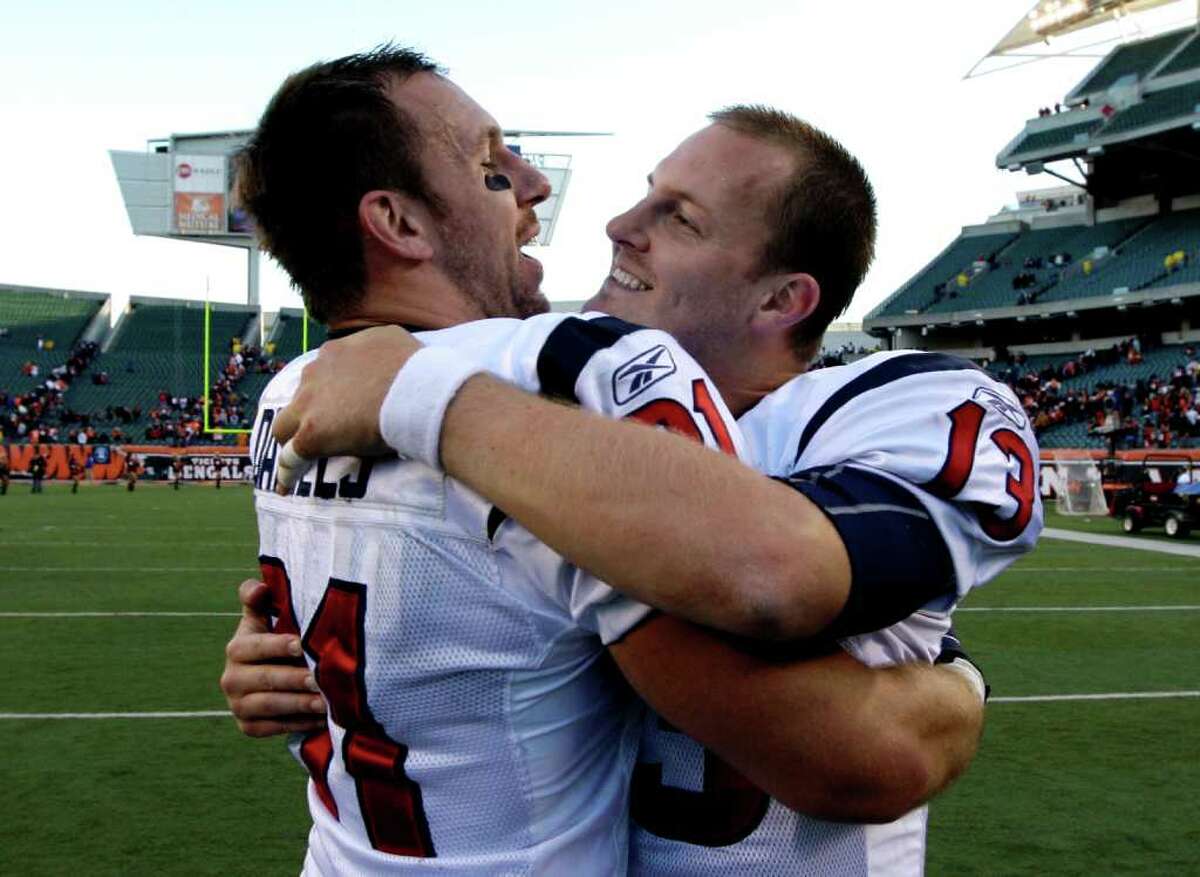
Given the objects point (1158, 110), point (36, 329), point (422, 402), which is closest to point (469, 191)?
point (422, 402)

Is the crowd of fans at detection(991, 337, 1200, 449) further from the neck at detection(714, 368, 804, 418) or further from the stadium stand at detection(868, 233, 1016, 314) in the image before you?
the neck at detection(714, 368, 804, 418)

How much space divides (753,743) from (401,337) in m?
0.66

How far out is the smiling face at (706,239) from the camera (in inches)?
81.7

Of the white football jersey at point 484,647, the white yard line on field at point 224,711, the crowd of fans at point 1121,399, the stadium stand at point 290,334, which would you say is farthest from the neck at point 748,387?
the stadium stand at point 290,334

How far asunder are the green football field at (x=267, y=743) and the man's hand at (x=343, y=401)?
3207 mm

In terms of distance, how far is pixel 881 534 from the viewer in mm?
1403

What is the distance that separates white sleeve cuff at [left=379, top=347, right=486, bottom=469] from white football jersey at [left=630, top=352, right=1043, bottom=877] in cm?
41

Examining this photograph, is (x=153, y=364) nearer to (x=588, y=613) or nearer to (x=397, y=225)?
(x=397, y=225)

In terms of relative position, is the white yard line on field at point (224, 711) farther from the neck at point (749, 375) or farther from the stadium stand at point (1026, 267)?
the stadium stand at point (1026, 267)

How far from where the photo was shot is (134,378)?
45.2 metres

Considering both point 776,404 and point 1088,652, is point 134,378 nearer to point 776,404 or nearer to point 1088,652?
point 1088,652

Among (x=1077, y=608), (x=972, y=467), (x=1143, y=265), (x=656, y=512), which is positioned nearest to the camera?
(x=656, y=512)

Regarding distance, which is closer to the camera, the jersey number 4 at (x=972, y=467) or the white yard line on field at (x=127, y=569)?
the jersey number 4 at (x=972, y=467)

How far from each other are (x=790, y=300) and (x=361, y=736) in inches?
39.8
